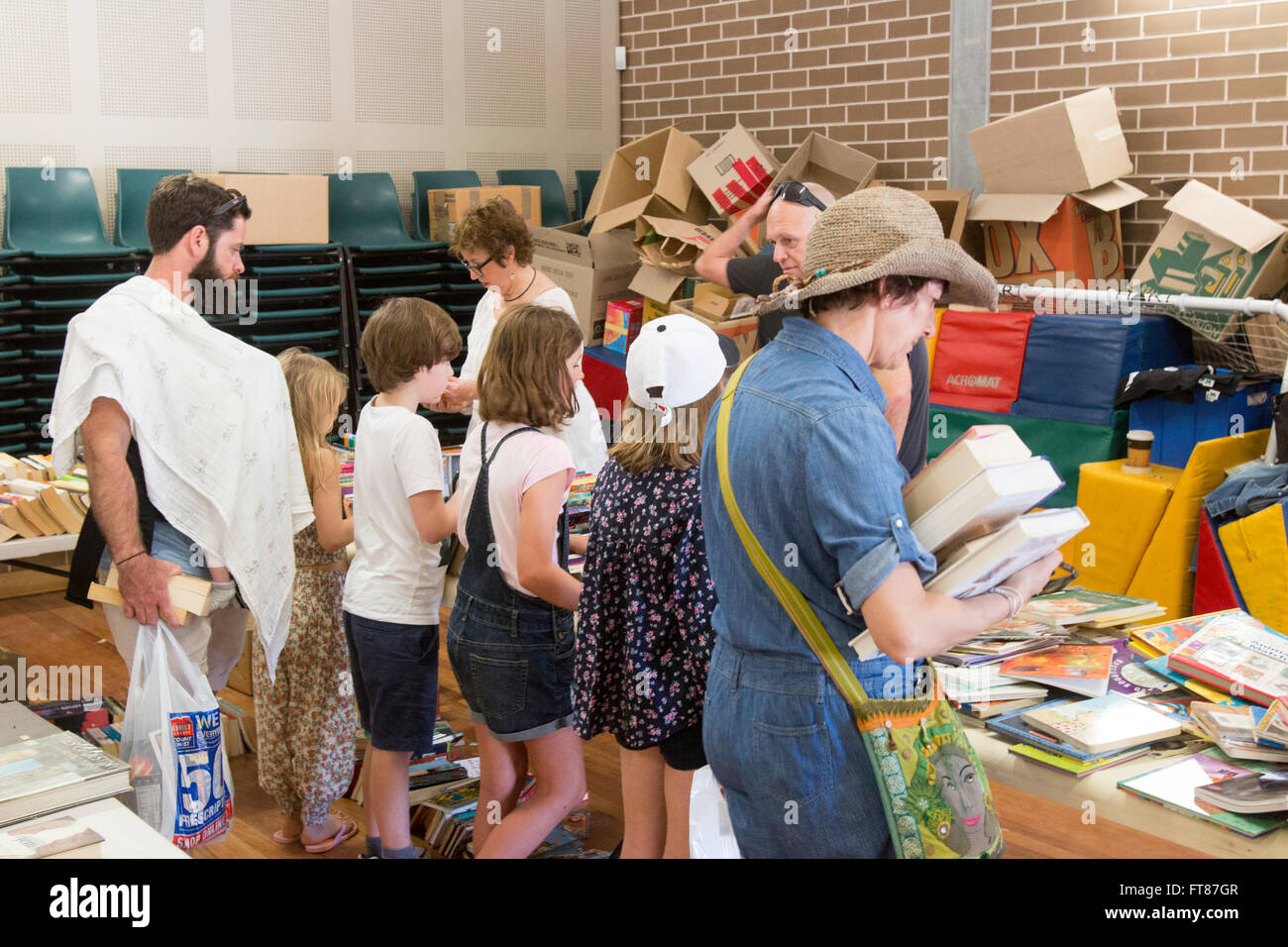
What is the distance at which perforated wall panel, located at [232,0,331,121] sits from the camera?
6.94m

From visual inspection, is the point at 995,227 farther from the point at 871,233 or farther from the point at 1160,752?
the point at 871,233

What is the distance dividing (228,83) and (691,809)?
612cm

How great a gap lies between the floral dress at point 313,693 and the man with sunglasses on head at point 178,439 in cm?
31

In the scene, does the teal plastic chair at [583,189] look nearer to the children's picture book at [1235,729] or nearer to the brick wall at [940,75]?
the brick wall at [940,75]

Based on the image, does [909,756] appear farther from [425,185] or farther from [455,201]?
[425,185]

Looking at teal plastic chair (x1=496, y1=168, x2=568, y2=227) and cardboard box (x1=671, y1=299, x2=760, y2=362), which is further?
teal plastic chair (x1=496, y1=168, x2=568, y2=227)

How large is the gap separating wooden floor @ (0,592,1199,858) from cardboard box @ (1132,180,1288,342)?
2.16 meters

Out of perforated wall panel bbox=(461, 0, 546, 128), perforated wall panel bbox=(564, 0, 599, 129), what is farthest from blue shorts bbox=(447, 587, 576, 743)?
perforated wall panel bbox=(564, 0, 599, 129)

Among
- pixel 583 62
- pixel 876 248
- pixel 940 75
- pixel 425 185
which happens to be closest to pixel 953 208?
pixel 940 75

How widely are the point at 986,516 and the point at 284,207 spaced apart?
5.84 meters

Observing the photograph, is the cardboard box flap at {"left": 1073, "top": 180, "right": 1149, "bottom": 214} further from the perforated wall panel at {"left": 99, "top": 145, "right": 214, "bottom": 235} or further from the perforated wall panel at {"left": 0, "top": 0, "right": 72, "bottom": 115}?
the perforated wall panel at {"left": 0, "top": 0, "right": 72, "bottom": 115}

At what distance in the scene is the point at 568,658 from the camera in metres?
2.63
